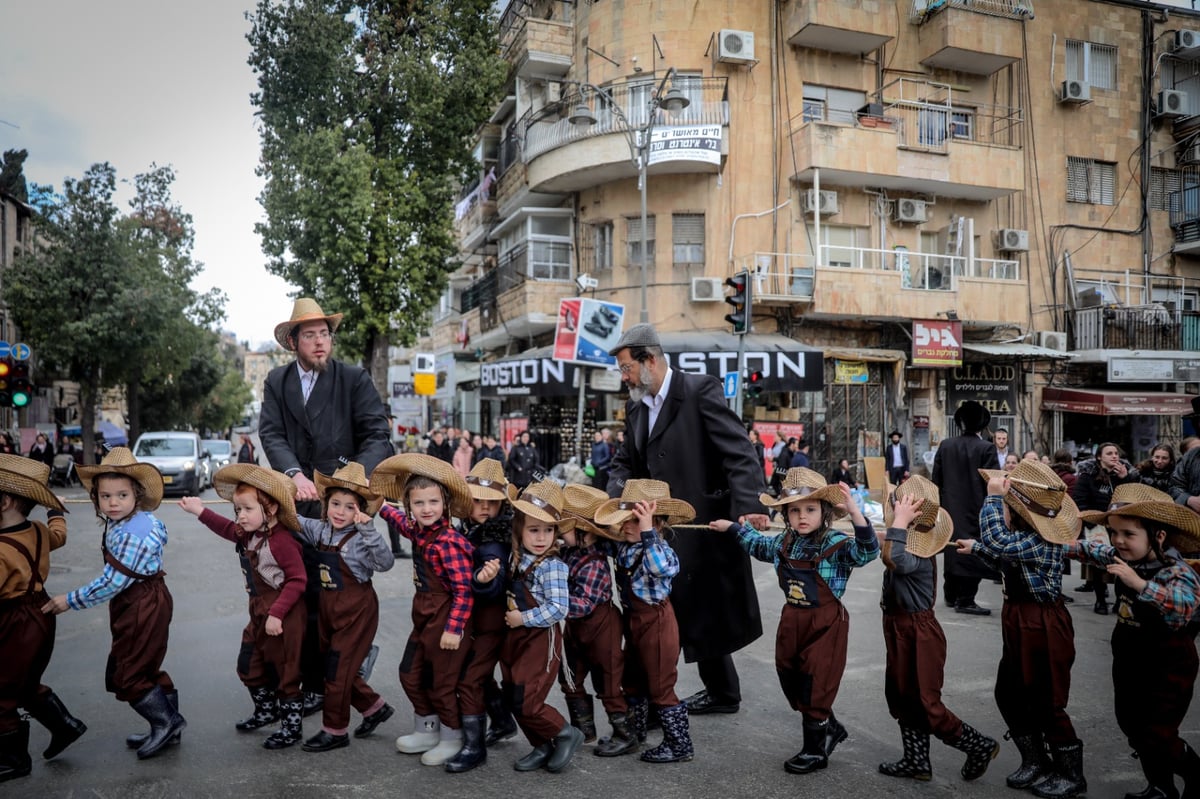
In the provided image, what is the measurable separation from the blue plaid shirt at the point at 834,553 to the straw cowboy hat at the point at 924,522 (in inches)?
6.8

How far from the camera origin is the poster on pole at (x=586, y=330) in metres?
17.7

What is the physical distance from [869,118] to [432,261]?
1140 centimetres

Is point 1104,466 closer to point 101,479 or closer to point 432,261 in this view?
point 101,479

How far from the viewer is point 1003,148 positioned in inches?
861

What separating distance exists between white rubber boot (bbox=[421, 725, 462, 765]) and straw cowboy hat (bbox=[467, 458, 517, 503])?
1.24 m

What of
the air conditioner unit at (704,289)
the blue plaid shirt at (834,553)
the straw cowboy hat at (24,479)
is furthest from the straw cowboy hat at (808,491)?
the air conditioner unit at (704,289)

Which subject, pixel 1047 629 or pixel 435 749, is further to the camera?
pixel 435 749

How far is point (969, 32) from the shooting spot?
21.7 metres

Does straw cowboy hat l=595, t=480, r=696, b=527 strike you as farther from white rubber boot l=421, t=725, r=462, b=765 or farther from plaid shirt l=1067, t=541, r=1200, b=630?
plaid shirt l=1067, t=541, r=1200, b=630

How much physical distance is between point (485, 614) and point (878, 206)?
1973cm

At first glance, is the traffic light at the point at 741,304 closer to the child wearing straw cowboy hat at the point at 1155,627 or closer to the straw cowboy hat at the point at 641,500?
the straw cowboy hat at the point at 641,500

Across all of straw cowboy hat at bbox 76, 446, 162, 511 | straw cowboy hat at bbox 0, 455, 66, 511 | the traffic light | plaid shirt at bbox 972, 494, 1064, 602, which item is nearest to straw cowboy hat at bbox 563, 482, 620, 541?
plaid shirt at bbox 972, 494, 1064, 602

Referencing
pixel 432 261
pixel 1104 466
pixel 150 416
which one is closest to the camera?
pixel 1104 466

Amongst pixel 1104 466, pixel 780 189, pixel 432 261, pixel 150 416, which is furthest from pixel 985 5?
pixel 150 416
